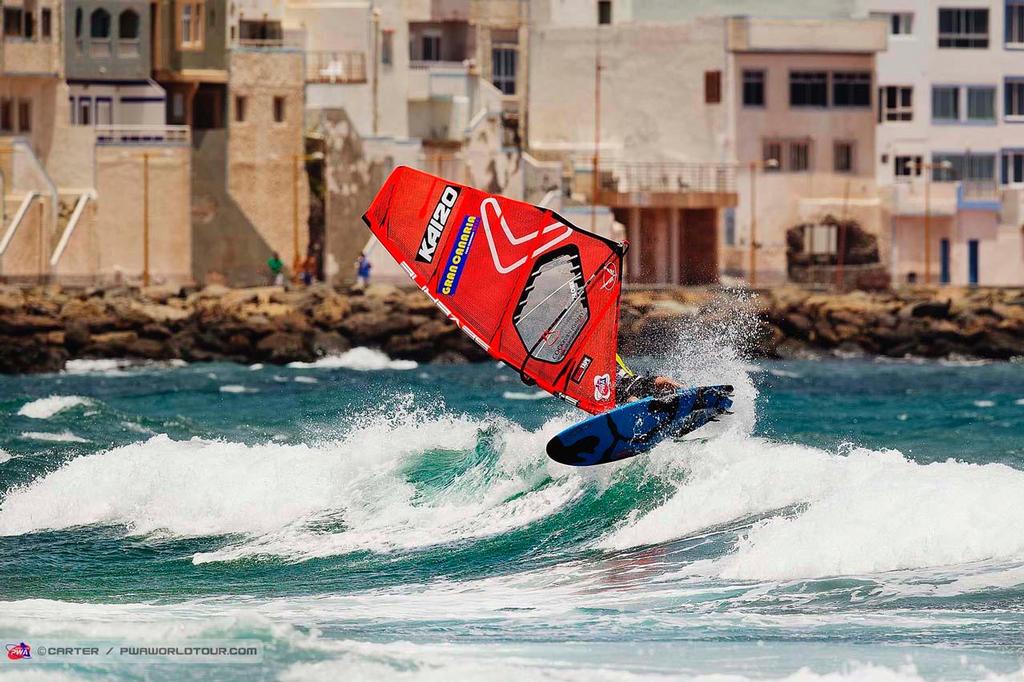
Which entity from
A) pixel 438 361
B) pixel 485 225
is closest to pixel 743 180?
pixel 438 361

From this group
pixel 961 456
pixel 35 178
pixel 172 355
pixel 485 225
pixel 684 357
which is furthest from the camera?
pixel 35 178

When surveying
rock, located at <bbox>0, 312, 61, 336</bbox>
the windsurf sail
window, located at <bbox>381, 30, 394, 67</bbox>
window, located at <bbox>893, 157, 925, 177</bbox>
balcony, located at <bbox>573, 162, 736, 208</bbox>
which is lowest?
rock, located at <bbox>0, 312, 61, 336</bbox>

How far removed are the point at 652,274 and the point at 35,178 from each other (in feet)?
59.6

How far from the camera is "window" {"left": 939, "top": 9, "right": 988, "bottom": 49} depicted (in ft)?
229

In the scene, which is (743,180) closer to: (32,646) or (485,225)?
(485,225)

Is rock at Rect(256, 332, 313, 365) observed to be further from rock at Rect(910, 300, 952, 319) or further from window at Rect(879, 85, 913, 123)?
window at Rect(879, 85, 913, 123)

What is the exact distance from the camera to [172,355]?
55500mm

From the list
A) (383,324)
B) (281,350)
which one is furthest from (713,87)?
(281,350)

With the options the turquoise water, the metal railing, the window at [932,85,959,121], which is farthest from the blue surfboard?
the window at [932,85,959,121]

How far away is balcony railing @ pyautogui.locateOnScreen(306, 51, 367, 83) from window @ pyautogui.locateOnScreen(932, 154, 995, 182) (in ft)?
60.0

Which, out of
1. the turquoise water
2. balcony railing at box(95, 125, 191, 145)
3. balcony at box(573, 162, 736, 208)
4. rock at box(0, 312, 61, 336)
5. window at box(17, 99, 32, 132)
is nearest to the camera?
the turquoise water

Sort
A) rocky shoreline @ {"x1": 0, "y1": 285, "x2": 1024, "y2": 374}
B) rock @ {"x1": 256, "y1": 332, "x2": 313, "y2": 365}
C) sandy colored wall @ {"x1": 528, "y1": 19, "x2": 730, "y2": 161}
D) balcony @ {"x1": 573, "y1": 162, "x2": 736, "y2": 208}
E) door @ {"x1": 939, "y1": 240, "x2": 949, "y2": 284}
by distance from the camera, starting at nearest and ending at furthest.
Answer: rocky shoreline @ {"x1": 0, "y1": 285, "x2": 1024, "y2": 374} → rock @ {"x1": 256, "y1": 332, "x2": 313, "y2": 365} → balcony @ {"x1": 573, "y1": 162, "x2": 736, "y2": 208} → sandy colored wall @ {"x1": 528, "y1": 19, "x2": 730, "y2": 161} → door @ {"x1": 939, "y1": 240, "x2": 949, "y2": 284}

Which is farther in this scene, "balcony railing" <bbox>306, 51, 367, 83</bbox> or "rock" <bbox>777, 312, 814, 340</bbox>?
"balcony railing" <bbox>306, 51, 367, 83</bbox>

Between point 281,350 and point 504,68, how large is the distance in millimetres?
18337
